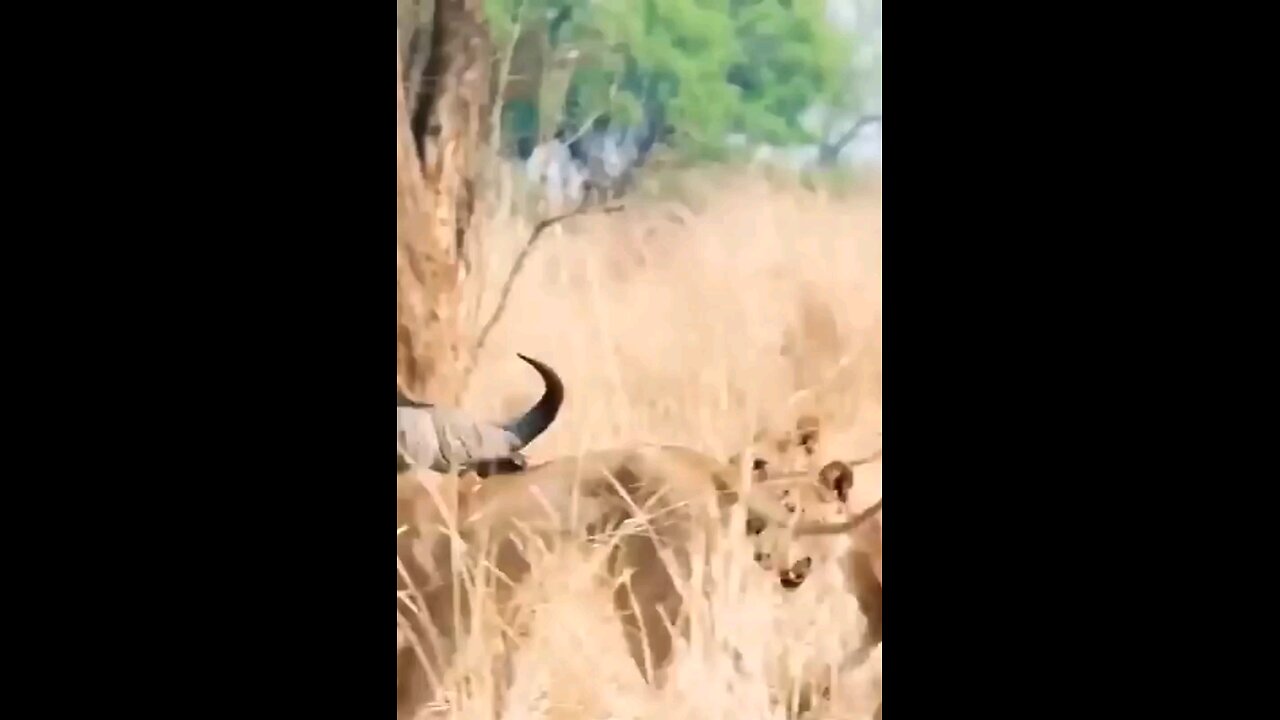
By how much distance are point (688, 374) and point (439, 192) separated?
0.42 m

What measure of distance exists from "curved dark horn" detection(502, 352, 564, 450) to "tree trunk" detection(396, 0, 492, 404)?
10 centimetres

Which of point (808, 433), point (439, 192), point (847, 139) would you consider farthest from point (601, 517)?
point (847, 139)

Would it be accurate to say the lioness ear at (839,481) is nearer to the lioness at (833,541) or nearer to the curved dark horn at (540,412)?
the lioness at (833,541)

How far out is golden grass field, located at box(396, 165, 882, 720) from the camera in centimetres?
228

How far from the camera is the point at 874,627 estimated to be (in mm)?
2299

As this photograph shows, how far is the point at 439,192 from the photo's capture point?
2270 millimetres

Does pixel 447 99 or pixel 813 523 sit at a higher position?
pixel 447 99

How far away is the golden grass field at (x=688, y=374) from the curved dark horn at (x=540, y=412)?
14 millimetres

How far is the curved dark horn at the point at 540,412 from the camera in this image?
228 cm

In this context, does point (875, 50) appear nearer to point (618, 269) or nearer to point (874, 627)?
point (618, 269)

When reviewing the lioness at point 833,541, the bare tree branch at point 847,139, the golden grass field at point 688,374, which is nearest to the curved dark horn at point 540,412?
the golden grass field at point 688,374

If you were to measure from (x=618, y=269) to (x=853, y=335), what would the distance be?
1.11 feet

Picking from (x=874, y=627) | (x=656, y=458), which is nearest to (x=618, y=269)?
(x=656, y=458)

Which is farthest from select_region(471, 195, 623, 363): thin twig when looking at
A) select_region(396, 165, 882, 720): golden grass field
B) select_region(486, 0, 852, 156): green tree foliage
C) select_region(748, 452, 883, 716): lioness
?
select_region(748, 452, 883, 716): lioness
